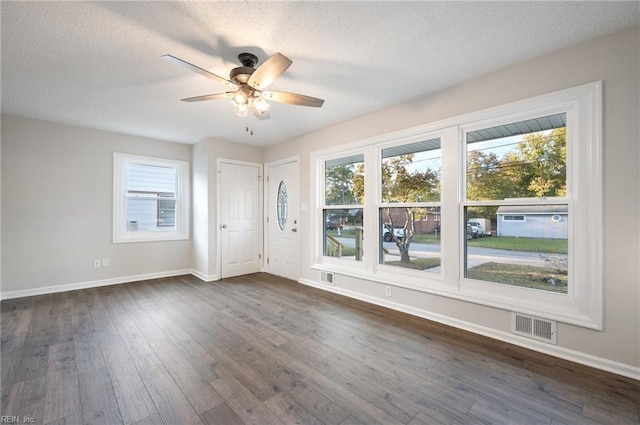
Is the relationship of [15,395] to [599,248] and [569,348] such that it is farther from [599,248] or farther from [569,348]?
[599,248]

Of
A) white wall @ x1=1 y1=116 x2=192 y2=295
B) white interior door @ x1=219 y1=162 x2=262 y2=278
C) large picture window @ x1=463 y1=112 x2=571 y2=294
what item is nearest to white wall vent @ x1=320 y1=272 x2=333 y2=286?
white interior door @ x1=219 y1=162 x2=262 y2=278

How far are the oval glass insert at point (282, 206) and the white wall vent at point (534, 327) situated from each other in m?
3.62

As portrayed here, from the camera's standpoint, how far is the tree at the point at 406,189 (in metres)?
3.09

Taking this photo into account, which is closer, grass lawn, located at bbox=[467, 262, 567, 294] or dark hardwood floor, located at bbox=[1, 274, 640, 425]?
dark hardwood floor, located at bbox=[1, 274, 640, 425]

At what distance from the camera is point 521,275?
248cm

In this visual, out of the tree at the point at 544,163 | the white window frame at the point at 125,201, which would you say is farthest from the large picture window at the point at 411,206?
the white window frame at the point at 125,201

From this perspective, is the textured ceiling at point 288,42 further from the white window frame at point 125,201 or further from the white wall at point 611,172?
the white window frame at point 125,201

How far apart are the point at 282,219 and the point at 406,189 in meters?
2.54

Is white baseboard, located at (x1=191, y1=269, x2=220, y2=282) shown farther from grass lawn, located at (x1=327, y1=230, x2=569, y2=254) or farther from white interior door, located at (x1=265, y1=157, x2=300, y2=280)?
grass lawn, located at (x1=327, y1=230, x2=569, y2=254)

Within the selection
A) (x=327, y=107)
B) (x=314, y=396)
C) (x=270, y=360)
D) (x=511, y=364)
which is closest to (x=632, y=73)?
(x=511, y=364)

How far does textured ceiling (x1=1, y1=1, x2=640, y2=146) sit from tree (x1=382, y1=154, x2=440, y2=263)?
0.79 m

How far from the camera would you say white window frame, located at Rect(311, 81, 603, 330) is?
2059mm

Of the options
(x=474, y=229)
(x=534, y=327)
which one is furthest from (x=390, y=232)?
(x=534, y=327)

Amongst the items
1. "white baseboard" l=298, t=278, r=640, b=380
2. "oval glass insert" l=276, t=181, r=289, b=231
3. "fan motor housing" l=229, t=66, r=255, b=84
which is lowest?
"white baseboard" l=298, t=278, r=640, b=380
